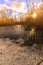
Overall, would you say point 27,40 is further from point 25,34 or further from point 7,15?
point 7,15

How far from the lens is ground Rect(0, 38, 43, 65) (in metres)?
1.11

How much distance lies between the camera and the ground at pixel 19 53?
3.64ft

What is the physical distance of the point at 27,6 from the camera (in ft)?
5.20

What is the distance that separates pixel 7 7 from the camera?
5.41 feet

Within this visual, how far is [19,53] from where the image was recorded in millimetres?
1290

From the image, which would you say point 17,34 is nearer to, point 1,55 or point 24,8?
point 24,8

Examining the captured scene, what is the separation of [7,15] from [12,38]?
0.30 m

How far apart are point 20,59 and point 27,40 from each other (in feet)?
1.33

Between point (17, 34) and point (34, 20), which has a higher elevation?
point (34, 20)

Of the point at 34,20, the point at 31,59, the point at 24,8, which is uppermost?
the point at 24,8

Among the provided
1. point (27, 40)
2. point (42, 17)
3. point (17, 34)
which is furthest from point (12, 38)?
point (42, 17)

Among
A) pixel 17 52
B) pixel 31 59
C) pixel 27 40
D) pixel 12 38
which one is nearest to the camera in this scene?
pixel 31 59

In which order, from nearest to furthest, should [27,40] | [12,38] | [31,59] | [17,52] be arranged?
1. [31,59]
2. [17,52]
3. [27,40]
4. [12,38]

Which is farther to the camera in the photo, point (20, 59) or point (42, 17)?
point (42, 17)
